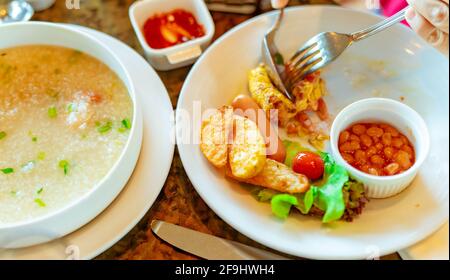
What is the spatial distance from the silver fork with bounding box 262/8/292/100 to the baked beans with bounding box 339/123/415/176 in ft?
0.65

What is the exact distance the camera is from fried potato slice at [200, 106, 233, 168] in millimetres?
1009

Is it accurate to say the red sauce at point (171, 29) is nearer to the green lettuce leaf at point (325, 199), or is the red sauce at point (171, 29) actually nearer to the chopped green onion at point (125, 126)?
the chopped green onion at point (125, 126)

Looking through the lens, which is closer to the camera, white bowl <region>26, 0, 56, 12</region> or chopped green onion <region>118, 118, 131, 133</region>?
chopped green onion <region>118, 118, 131, 133</region>

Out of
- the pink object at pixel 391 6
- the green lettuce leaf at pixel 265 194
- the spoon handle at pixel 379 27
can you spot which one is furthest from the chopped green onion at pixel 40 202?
the pink object at pixel 391 6

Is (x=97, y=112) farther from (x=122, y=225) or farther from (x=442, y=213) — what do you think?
(x=442, y=213)

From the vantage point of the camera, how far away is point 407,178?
0.98 m

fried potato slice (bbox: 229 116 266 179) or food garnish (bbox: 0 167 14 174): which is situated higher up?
fried potato slice (bbox: 229 116 266 179)

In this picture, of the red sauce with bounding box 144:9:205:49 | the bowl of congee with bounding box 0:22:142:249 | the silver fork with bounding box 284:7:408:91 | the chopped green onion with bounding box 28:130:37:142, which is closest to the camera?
the bowl of congee with bounding box 0:22:142:249

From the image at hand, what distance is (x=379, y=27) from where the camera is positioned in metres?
1.08

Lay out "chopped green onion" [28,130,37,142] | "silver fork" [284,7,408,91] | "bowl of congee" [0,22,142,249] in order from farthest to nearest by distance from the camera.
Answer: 1. "silver fork" [284,7,408,91]
2. "chopped green onion" [28,130,37,142]
3. "bowl of congee" [0,22,142,249]

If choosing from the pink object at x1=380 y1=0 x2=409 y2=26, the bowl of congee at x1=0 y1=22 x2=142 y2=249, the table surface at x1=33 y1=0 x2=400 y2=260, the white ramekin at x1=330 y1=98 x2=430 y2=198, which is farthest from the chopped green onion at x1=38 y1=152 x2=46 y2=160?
the pink object at x1=380 y1=0 x2=409 y2=26

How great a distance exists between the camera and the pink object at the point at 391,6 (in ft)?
4.03

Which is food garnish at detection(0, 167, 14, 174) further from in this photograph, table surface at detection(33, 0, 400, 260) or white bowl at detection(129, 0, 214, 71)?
white bowl at detection(129, 0, 214, 71)

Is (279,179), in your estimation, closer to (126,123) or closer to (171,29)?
(126,123)
